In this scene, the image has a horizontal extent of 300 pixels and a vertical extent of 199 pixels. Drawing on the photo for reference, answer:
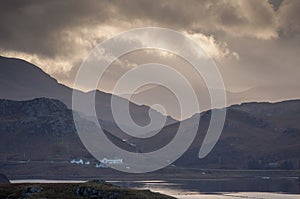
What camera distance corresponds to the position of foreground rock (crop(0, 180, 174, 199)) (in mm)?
112312

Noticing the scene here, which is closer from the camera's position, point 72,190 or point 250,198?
point 72,190

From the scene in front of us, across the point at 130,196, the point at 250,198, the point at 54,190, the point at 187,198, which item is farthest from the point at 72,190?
the point at 250,198

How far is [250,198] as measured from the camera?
19575 centimetres

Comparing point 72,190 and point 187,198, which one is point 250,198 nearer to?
point 187,198

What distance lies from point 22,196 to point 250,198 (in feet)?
338

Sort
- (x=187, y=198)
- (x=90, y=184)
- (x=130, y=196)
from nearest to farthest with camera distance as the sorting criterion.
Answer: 1. (x=130, y=196)
2. (x=90, y=184)
3. (x=187, y=198)

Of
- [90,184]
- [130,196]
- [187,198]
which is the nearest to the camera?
[130,196]

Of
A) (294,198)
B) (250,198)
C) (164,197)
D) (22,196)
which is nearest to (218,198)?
(250,198)

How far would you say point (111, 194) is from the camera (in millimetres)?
113000

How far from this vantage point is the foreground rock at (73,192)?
11231 centimetres

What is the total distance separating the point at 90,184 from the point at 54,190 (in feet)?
26.3

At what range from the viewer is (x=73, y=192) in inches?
4491

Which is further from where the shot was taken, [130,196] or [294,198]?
[294,198]

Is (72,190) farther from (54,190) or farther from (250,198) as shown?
(250,198)
